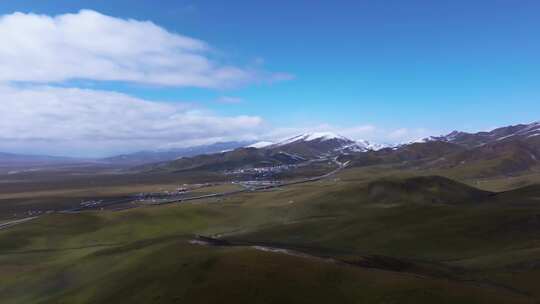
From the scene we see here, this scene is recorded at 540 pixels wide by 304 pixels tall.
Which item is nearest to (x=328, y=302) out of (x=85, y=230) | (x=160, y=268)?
(x=160, y=268)

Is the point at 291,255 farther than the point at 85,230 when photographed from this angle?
No

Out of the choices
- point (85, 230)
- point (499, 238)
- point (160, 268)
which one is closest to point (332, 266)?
point (160, 268)

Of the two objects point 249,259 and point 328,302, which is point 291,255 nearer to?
point 249,259

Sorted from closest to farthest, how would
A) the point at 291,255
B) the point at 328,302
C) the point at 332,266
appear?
the point at 328,302, the point at 332,266, the point at 291,255

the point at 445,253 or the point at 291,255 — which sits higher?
the point at 291,255

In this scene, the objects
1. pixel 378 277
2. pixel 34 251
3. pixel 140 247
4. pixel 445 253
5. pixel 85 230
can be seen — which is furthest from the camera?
pixel 85 230

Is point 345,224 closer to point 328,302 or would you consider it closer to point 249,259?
point 249,259
